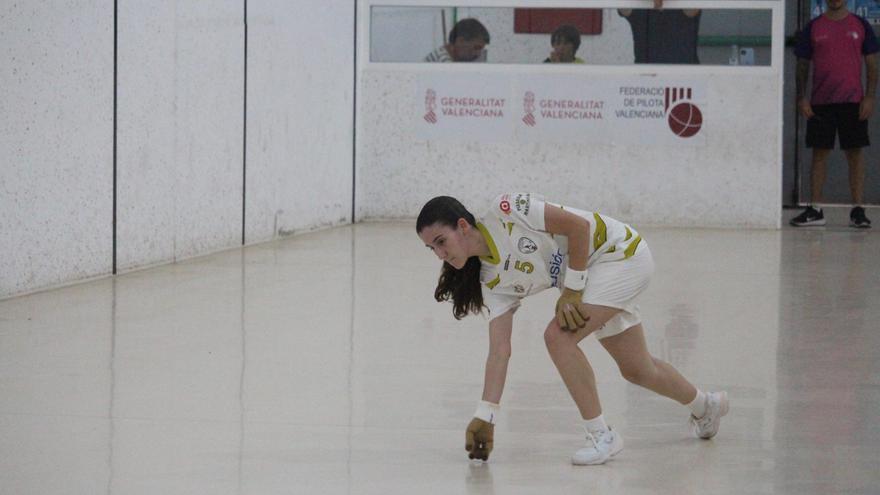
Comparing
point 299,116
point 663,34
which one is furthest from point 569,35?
point 299,116

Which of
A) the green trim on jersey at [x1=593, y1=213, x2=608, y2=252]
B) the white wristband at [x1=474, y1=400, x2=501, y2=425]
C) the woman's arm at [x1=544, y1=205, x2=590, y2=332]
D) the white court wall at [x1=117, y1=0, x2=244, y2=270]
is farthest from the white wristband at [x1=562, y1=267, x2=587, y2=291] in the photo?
the white court wall at [x1=117, y1=0, x2=244, y2=270]

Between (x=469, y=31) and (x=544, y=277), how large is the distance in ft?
29.3

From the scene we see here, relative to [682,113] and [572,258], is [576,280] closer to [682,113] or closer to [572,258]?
[572,258]

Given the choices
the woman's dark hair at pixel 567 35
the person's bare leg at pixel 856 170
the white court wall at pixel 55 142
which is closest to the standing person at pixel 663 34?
the woman's dark hair at pixel 567 35

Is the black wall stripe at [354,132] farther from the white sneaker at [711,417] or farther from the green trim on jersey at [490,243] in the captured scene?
the green trim on jersey at [490,243]

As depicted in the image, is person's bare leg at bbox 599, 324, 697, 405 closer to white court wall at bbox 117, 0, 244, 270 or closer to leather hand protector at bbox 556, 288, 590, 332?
leather hand protector at bbox 556, 288, 590, 332

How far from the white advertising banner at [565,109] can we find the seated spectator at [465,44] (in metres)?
0.18

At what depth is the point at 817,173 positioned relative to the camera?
12.6 meters

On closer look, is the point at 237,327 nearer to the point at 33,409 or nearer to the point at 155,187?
the point at 33,409

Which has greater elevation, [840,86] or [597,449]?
[840,86]

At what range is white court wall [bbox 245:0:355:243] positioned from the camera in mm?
10797

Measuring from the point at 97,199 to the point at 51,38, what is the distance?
1.05m

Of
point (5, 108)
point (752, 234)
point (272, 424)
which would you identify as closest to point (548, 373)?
point (272, 424)

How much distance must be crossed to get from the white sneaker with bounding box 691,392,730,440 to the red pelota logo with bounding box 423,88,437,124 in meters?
8.68
